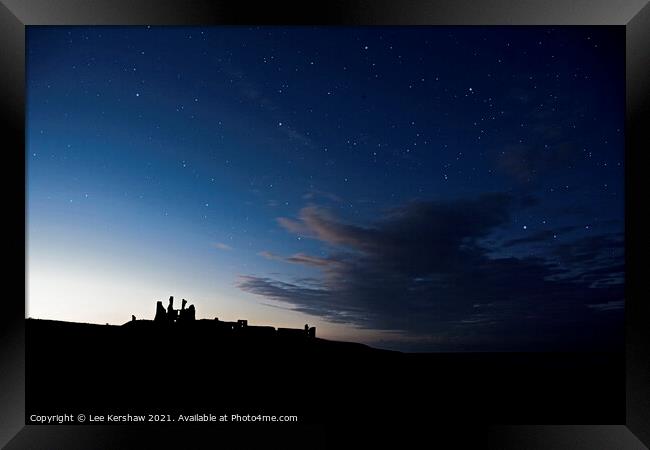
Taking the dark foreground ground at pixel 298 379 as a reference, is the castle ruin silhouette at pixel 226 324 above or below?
above

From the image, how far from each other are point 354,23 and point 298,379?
4.18ft

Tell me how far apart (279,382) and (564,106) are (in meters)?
1.44

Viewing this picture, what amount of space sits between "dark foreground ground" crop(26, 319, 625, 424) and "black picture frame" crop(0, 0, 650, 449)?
0.08 meters

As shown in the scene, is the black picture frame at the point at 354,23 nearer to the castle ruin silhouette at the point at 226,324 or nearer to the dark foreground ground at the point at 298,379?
the dark foreground ground at the point at 298,379

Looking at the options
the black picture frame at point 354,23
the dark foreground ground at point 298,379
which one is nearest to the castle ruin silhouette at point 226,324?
the dark foreground ground at point 298,379

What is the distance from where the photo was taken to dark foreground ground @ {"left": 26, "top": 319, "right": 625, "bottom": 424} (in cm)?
152

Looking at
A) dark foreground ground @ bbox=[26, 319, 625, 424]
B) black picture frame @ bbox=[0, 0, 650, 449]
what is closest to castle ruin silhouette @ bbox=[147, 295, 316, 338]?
dark foreground ground @ bbox=[26, 319, 625, 424]

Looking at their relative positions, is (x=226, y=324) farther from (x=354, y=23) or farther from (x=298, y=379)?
(x=354, y=23)

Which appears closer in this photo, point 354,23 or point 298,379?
point 354,23

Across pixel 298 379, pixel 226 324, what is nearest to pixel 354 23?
pixel 226 324

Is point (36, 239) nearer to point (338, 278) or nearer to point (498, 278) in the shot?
point (338, 278)

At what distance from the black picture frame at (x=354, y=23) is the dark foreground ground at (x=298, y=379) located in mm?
78

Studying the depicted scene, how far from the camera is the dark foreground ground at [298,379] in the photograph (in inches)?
59.9

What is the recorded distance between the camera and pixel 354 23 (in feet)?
4.61
